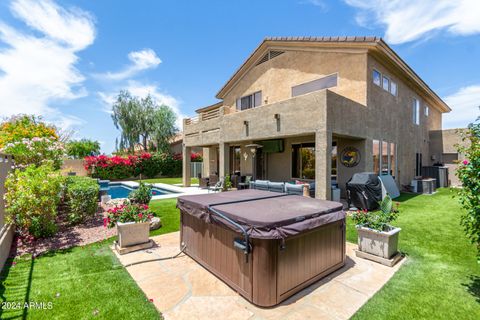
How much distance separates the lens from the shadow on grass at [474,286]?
378cm

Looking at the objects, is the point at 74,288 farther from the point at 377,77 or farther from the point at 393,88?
the point at 393,88

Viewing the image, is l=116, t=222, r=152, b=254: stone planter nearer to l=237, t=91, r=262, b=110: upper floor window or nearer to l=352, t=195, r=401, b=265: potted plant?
l=352, t=195, r=401, b=265: potted plant

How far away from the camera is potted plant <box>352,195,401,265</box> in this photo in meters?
4.98

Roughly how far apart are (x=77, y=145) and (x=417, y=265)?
44236 mm

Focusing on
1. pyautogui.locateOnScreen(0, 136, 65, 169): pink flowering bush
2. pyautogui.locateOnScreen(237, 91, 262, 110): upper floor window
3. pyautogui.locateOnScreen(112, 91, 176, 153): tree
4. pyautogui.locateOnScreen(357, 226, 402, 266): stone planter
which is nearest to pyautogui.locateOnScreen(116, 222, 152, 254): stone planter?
pyautogui.locateOnScreen(357, 226, 402, 266): stone planter

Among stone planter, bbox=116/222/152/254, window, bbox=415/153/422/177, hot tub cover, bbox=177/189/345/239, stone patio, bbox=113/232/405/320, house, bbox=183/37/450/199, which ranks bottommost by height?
stone patio, bbox=113/232/405/320

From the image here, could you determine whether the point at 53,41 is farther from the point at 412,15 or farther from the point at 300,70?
the point at 412,15

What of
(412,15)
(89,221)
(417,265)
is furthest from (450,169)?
(89,221)

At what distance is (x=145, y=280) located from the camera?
432 centimetres

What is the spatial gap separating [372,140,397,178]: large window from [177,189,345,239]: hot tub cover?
9.55 metres

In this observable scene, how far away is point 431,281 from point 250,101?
14.4 meters

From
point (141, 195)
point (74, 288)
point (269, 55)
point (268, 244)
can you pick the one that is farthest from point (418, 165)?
point (74, 288)

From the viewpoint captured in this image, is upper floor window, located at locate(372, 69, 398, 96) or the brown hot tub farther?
upper floor window, located at locate(372, 69, 398, 96)

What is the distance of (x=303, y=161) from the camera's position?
47.4 ft
